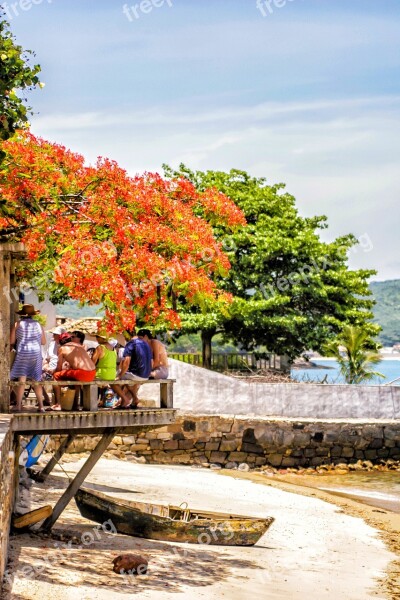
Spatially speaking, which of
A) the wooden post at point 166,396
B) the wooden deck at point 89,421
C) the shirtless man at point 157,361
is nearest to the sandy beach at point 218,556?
the wooden deck at point 89,421

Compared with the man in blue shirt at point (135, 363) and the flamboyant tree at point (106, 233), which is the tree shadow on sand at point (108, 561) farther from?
the flamboyant tree at point (106, 233)

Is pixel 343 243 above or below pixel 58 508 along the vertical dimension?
above

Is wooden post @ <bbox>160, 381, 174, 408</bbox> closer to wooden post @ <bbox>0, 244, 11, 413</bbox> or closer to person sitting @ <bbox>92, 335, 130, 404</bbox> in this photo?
person sitting @ <bbox>92, 335, 130, 404</bbox>

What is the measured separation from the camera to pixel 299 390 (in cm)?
3525

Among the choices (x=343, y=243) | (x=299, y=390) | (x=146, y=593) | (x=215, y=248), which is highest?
(x=343, y=243)

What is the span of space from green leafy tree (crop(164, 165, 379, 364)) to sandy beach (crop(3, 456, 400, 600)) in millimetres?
16040

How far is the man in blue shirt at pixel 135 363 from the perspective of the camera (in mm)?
17453

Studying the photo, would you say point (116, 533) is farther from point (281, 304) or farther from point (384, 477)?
point (281, 304)

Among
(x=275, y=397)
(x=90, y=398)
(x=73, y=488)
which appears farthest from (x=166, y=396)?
(x=275, y=397)

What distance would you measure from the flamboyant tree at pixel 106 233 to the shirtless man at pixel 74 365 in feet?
5.52

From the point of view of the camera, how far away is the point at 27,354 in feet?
51.6

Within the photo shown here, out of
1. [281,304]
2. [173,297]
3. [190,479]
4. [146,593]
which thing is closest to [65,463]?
[190,479]

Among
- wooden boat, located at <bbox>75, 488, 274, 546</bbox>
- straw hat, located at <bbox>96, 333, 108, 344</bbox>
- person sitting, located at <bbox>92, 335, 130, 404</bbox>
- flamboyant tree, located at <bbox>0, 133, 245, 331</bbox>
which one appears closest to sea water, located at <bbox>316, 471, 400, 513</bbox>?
wooden boat, located at <bbox>75, 488, 274, 546</bbox>

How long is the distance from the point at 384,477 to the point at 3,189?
1975 centimetres
